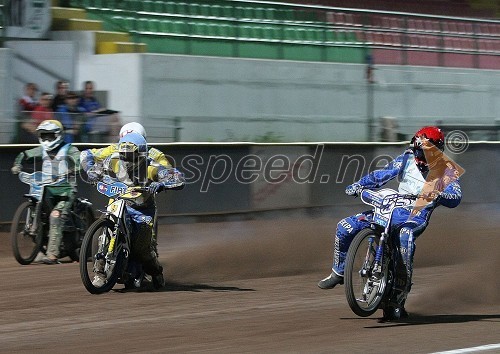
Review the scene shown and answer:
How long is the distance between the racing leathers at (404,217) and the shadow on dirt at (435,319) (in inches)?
8.1

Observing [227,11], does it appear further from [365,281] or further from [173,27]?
[365,281]

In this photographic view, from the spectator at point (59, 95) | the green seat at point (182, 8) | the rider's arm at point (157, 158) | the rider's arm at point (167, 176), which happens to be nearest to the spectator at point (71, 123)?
the spectator at point (59, 95)

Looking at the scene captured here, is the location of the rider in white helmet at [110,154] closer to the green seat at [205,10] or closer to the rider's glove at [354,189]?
the rider's glove at [354,189]

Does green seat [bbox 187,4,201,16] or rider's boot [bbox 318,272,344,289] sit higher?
green seat [bbox 187,4,201,16]

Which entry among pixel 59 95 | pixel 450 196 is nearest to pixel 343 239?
pixel 450 196

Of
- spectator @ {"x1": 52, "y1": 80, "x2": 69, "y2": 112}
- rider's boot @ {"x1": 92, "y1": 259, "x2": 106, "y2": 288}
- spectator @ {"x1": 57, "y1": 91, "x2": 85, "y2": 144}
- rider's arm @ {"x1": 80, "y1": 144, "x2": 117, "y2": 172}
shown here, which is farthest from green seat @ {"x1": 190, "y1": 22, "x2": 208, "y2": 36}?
rider's boot @ {"x1": 92, "y1": 259, "x2": 106, "y2": 288}

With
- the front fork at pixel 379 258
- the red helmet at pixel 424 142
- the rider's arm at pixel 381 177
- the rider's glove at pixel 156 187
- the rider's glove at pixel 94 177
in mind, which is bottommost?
the front fork at pixel 379 258

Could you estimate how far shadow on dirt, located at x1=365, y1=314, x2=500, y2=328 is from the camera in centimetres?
880

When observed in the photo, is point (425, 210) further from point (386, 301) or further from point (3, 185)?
point (3, 185)

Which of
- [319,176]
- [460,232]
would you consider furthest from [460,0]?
[460,232]

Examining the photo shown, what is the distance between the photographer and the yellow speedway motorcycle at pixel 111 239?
9789 mm

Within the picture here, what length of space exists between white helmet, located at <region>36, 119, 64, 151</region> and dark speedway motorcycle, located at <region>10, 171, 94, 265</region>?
0.39 m

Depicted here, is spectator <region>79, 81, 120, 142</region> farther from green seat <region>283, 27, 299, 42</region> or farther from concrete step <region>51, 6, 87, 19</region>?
green seat <region>283, 27, 299, 42</region>

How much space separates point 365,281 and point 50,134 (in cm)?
589
